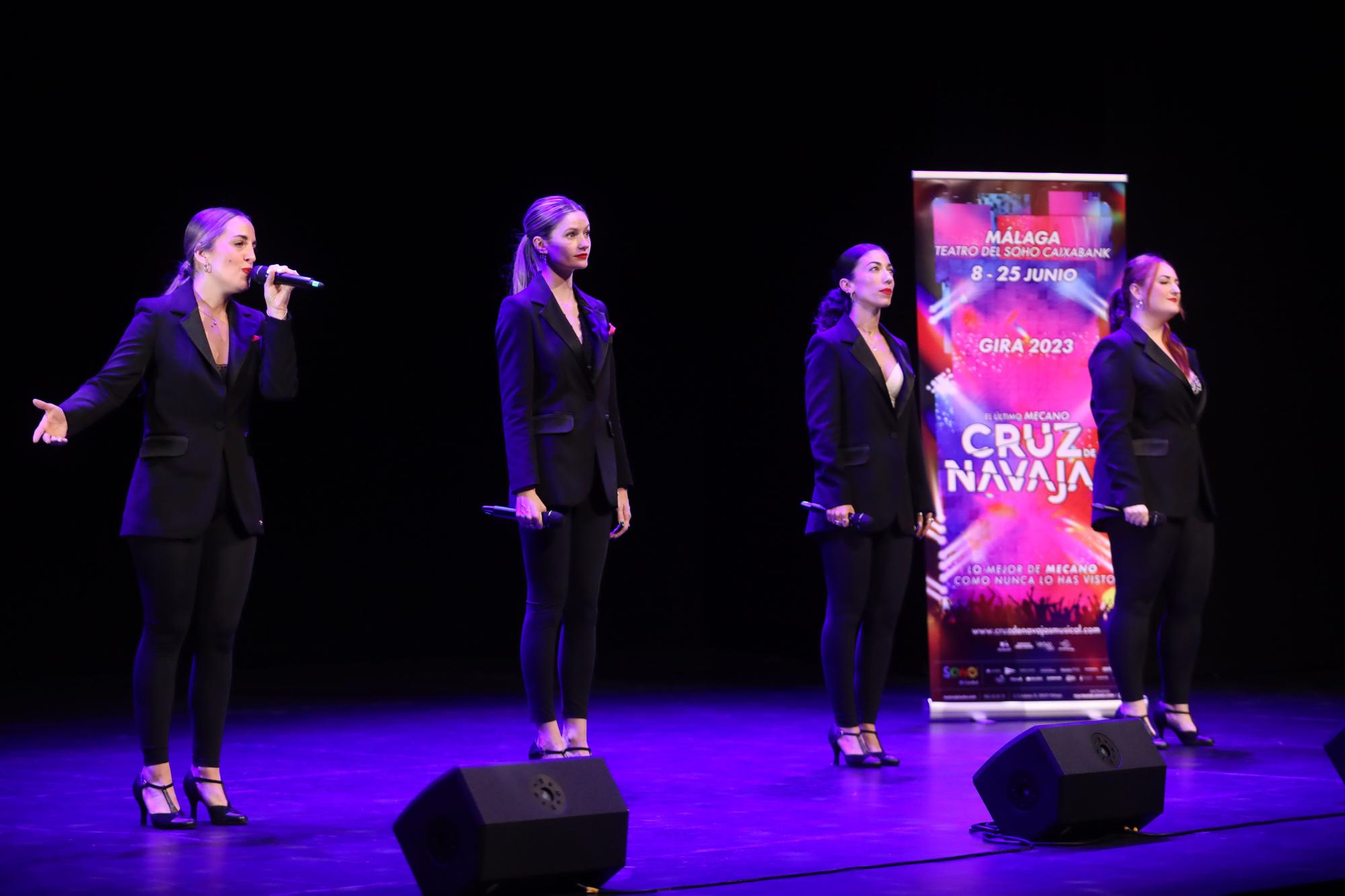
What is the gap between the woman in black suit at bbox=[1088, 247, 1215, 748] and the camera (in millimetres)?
4801

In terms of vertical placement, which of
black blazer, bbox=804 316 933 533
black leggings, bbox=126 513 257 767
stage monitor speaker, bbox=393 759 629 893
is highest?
black blazer, bbox=804 316 933 533

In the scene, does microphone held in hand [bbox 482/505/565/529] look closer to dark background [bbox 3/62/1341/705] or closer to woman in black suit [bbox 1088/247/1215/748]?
woman in black suit [bbox 1088/247/1215/748]

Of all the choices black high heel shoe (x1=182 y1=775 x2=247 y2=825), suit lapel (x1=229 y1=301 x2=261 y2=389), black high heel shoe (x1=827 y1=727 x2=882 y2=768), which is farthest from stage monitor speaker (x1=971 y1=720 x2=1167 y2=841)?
suit lapel (x1=229 y1=301 x2=261 y2=389)

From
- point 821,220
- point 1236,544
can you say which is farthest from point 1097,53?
point 1236,544

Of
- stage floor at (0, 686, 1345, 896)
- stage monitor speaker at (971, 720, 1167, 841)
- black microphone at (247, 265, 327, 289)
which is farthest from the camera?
black microphone at (247, 265, 327, 289)

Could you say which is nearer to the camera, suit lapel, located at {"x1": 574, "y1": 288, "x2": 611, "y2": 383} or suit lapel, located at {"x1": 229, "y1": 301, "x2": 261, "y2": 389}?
suit lapel, located at {"x1": 229, "y1": 301, "x2": 261, "y2": 389}

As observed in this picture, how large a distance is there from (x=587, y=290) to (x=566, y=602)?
393 centimetres

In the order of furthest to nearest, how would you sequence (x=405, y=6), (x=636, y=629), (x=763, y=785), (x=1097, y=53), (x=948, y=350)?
(x=636, y=629), (x=405, y=6), (x=1097, y=53), (x=948, y=350), (x=763, y=785)

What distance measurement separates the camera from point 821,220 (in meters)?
7.50

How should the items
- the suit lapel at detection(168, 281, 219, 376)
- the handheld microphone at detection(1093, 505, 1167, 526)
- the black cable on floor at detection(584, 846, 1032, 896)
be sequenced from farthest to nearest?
the handheld microphone at detection(1093, 505, 1167, 526) → the suit lapel at detection(168, 281, 219, 376) → the black cable on floor at detection(584, 846, 1032, 896)

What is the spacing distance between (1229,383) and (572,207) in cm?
371

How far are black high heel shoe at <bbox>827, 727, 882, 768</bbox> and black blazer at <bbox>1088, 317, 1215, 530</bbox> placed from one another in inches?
40.3

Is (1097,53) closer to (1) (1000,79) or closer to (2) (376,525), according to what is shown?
(1) (1000,79)

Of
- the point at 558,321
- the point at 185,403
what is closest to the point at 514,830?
the point at 185,403
